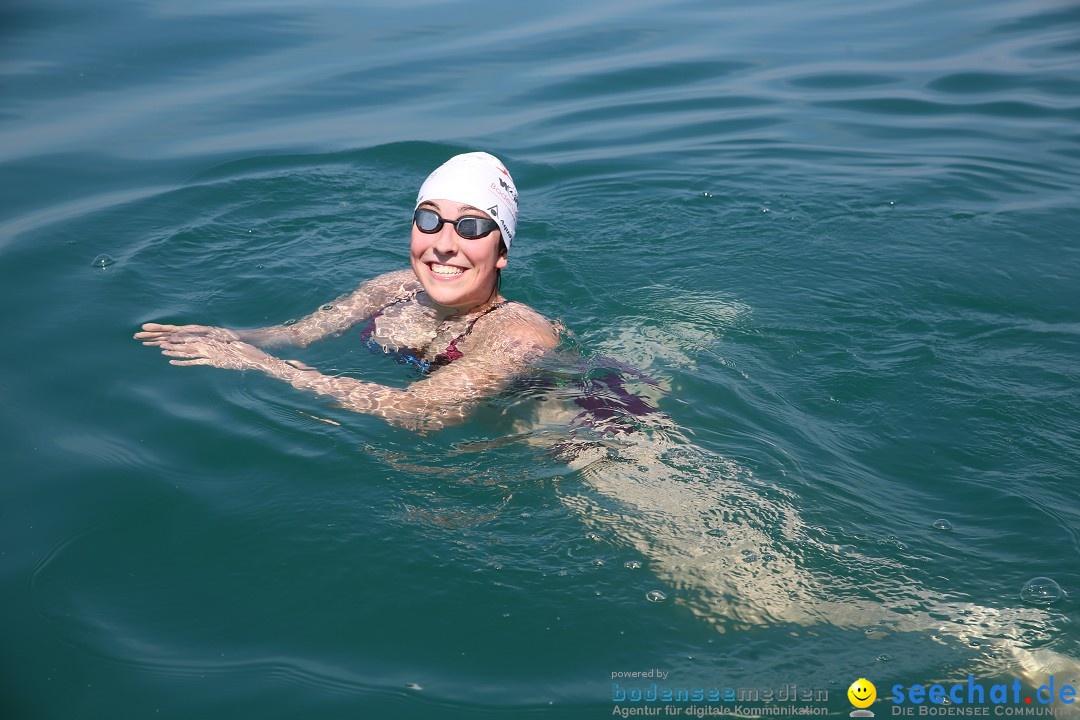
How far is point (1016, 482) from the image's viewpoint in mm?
4891

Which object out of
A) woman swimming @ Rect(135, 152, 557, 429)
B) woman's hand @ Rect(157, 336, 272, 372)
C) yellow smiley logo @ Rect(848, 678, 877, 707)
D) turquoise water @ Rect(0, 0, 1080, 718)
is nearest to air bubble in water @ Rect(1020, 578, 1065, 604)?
turquoise water @ Rect(0, 0, 1080, 718)

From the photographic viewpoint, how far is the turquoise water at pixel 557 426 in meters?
3.85

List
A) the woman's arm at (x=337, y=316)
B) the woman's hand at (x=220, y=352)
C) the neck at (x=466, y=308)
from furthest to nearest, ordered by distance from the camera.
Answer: the woman's arm at (x=337, y=316), the neck at (x=466, y=308), the woman's hand at (x=220, y=352)

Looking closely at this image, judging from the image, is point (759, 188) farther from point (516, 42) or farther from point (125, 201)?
point (516, 42)

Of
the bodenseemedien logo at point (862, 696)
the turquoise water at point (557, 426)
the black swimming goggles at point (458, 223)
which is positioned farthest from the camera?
the black swimming goggles at point (458, 223)

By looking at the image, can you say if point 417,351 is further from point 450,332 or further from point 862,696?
point 862,696

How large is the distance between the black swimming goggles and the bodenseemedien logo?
10.3 feet

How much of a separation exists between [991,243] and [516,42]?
31.0ft

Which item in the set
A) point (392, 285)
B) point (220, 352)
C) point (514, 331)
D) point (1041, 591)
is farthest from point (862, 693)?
point (392, 285)

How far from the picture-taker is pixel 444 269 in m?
5.49

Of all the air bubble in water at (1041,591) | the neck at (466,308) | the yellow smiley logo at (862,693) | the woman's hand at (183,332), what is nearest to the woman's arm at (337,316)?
the woman's hand at (183,332)

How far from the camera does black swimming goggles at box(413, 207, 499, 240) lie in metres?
5.39

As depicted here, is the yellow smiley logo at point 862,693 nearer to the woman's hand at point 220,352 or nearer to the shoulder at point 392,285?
the woman's hand at point 220,352

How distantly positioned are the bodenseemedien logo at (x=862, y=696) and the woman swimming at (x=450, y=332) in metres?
2.56
